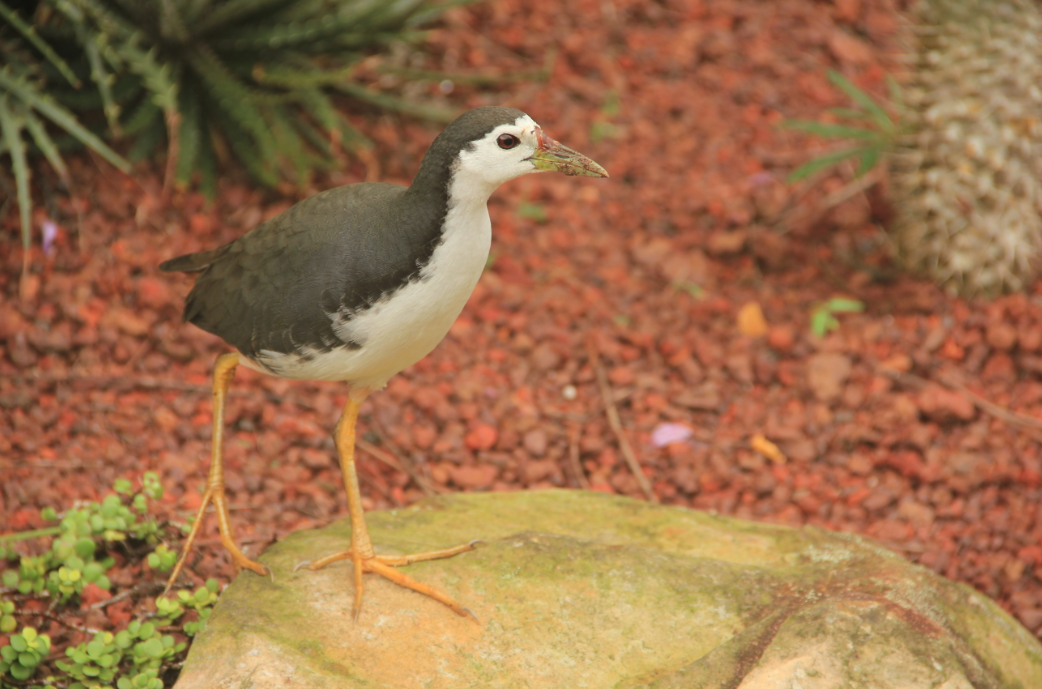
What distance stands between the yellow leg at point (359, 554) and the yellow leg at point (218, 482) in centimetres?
34

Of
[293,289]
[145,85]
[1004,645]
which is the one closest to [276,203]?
[145,85]

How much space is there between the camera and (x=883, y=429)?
13.8 ft

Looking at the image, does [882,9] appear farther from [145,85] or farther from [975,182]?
[145,85]

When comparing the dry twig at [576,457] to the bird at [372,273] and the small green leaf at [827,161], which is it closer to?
the bird at [372,273]

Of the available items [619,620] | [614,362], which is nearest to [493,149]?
[619,620]

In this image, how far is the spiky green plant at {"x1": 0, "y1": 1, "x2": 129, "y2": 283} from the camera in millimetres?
4062

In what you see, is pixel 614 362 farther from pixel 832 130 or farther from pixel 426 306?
pixel 426 306

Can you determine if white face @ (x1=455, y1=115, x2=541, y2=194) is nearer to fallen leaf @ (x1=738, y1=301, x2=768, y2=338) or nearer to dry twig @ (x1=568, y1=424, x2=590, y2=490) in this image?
dry twig @ (x1=568, y1=424, x2=590, y2=490)

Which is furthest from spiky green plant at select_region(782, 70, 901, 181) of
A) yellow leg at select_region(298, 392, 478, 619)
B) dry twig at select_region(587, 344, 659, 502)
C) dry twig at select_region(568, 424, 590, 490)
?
yellow leg at select_region(298, 392, 478, 619)

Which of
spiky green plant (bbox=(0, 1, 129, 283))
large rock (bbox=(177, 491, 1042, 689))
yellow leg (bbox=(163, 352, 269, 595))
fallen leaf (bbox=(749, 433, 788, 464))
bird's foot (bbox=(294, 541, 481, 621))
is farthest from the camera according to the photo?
fallen leaf (bbox=(749, 433, 788, 464))

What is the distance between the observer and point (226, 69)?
4734 millimetres

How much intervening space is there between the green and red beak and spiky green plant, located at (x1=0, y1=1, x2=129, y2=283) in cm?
223

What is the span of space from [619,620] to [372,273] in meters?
1.23

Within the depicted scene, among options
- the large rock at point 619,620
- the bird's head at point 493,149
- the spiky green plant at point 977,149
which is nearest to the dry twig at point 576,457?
the large rock at point 619,620
